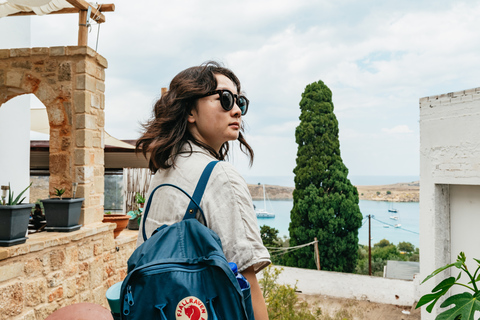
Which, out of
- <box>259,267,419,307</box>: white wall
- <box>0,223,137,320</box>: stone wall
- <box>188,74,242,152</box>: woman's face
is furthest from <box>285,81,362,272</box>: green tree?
<box>188,74,242,152</box>: woman's face

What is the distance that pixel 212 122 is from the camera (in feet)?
3.46

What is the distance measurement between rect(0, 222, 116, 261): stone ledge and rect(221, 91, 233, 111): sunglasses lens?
2296mm

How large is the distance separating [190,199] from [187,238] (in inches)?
3.9

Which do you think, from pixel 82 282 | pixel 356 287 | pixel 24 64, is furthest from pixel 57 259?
pixel 356 287

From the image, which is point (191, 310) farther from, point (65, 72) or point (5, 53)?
point (5, 53)

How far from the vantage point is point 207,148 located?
106 centimetres

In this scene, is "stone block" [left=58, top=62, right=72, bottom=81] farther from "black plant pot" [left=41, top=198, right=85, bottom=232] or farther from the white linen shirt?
the white linen shirt

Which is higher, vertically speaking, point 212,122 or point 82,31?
point 82,31

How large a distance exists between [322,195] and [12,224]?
11802 millimetres

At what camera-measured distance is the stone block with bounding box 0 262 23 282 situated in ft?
8.57

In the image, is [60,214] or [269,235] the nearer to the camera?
[60,214]

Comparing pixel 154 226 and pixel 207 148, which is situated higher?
pixel 207 148

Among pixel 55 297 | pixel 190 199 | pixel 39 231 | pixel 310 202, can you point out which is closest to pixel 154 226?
pixel 190 199

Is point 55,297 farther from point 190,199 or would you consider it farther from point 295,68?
point 295,68
